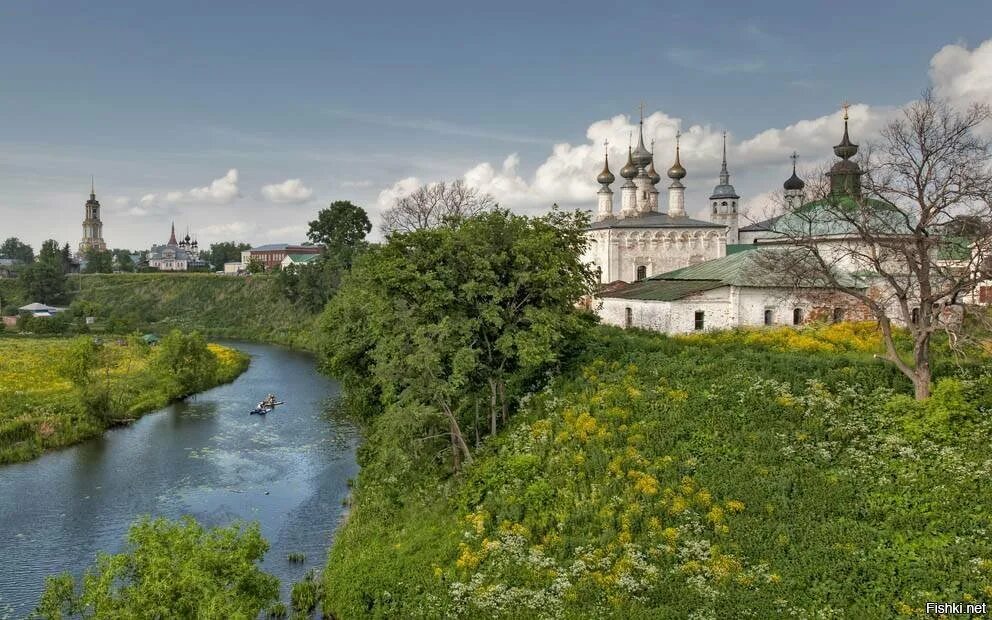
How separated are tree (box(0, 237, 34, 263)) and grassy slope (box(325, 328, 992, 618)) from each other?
20474cm

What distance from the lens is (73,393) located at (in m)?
38.6

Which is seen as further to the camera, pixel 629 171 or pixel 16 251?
pixel 16 251

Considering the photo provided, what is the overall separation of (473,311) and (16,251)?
20803 centimetres

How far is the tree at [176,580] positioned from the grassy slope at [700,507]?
408 cm

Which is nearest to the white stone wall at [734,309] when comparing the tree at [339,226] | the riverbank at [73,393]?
the riverbank at [73,393]

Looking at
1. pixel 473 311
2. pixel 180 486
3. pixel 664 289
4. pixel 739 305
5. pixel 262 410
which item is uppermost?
pixel 664 289

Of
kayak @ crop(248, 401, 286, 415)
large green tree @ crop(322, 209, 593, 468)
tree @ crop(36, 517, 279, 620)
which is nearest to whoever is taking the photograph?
tree @ crop(36, 517, 279, 620)

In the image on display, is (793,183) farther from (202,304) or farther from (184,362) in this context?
(202,304)

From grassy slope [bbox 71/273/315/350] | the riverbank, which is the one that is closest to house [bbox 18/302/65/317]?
grassy slope [bbox 71/273/315/350]

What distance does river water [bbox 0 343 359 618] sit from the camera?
2119 cm

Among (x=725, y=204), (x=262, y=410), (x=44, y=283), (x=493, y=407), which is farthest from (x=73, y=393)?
(x=44, y=283)

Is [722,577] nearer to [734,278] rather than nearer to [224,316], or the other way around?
[734,278]

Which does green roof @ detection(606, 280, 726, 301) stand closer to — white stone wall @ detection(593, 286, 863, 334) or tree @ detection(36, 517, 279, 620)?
white stone wall @ detection(593, 286, 863, 334)

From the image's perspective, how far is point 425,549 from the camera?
18.1 meters
